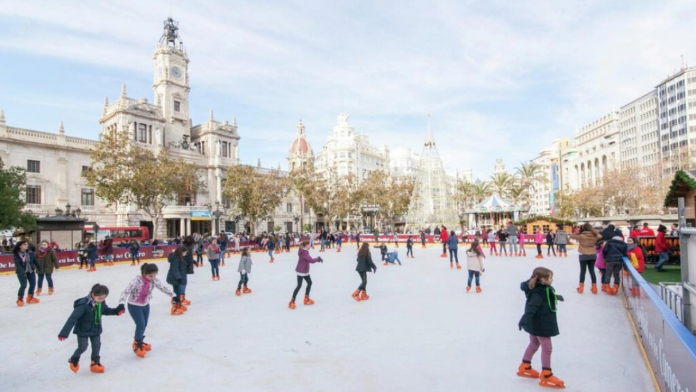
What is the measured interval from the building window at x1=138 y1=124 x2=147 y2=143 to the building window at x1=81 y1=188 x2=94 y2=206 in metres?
8.31

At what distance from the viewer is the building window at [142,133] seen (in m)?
49.2

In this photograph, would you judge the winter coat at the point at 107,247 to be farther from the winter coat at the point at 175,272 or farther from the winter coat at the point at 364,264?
the winter coat at the point at 364,264

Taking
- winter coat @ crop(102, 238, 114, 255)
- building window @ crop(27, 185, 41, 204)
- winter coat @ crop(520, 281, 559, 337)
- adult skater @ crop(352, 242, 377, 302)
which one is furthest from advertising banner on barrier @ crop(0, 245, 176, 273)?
building window @ crop(27, 185, 41, 204)

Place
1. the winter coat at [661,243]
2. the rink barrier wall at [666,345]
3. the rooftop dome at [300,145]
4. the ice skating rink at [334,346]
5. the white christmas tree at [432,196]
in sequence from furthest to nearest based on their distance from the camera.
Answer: the rooftop dome at [300,145]
the white christmas tree at [432,196]
the winter coat at [661,243]
the ice skating rink at [334,346]
the rink barrier wall at [666,345]

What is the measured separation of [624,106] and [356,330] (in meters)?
105

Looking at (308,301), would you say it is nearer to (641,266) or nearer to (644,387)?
(644,387)

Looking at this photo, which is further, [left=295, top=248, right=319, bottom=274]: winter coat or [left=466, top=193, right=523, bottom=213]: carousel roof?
[left=466, top=193, right=523, bottom=213]: carousel roof

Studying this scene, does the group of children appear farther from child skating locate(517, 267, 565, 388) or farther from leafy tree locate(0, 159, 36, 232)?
leafy tree locate(0, 159, 36, 232)

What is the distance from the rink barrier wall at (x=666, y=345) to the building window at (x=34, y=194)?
48914 mm

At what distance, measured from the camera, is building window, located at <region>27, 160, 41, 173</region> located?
40469mm

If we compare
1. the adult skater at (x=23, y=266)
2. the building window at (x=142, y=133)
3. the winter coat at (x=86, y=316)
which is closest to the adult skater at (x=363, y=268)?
the winter coat at (x=86, y=316)

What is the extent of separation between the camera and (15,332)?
791cm

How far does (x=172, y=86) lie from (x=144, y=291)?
182 feet

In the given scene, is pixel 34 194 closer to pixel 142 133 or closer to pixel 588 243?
pixel 142 133
